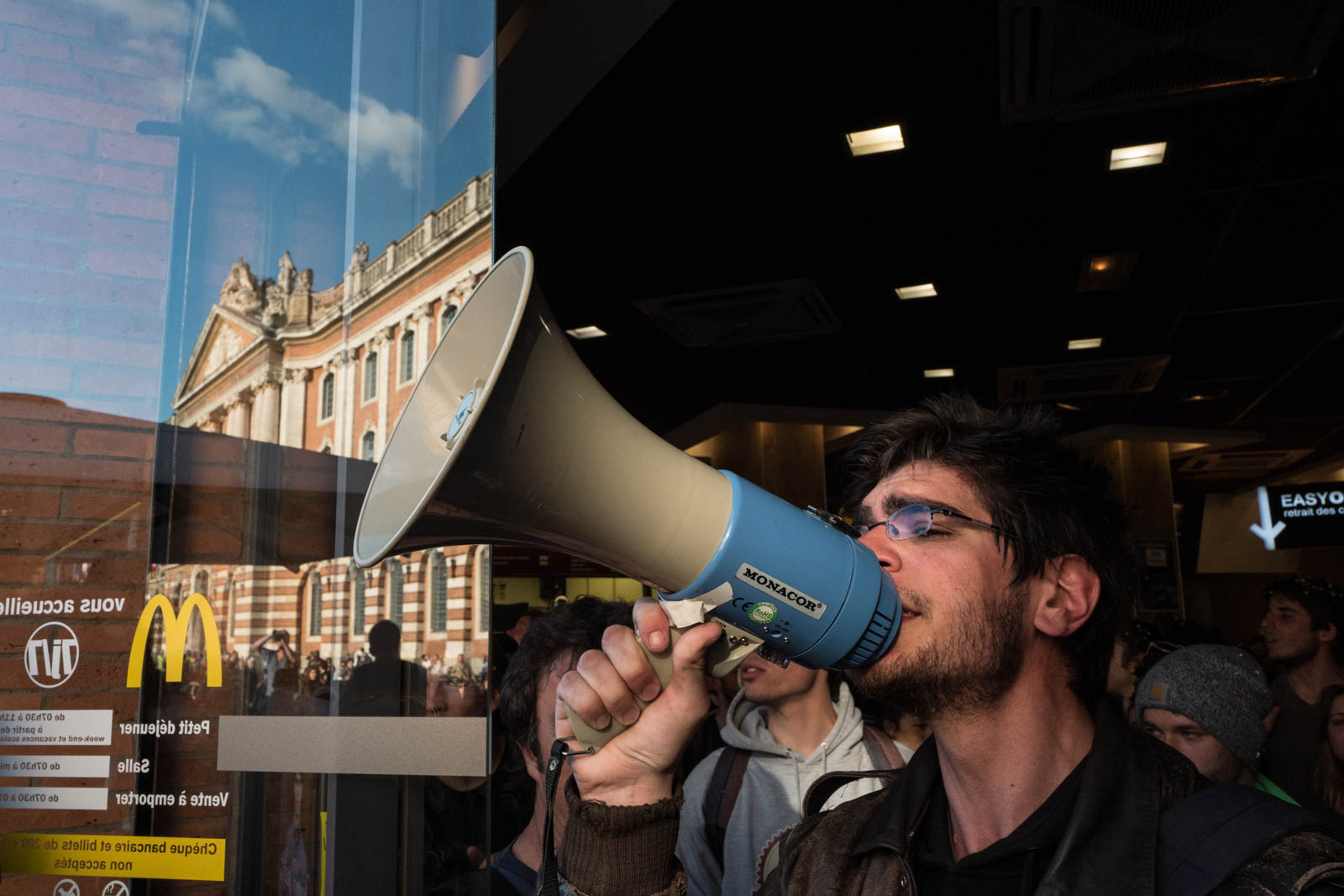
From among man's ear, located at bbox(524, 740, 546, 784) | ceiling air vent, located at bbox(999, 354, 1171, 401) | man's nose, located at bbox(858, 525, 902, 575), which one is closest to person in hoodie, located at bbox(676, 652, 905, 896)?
man's ear, located at bbox(524, 740, 546, 784)

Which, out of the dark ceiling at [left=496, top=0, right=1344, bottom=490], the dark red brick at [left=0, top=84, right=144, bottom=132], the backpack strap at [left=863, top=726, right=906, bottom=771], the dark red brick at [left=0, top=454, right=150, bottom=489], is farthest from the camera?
the dark ceiling at [left=496, top=0, right=1344, bottom=490]

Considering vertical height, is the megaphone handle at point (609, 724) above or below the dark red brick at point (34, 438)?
below

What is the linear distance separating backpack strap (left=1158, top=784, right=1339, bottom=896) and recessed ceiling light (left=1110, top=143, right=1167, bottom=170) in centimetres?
325

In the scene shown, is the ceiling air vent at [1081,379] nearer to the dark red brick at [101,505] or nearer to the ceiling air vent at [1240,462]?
the ceiling air vent at [1240,462]

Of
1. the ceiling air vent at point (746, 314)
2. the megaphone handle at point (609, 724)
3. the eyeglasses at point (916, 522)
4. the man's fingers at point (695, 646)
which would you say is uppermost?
the ceiling air vent at point (746, 314)

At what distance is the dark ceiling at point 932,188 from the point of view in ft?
9.93

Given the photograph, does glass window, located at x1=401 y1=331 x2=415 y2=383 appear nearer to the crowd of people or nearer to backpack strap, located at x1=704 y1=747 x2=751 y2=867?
the crowd of people

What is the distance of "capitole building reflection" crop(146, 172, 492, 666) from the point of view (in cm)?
200

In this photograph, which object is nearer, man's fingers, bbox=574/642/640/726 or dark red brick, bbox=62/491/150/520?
man's fingers, bbox=574/642/640/726

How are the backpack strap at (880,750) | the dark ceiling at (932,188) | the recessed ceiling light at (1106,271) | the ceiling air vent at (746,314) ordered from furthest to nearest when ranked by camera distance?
the ceiling air vent at (746,314) < the recessed ceiling light at (1106,271) < the dark ceiling at (932,188) < the backpack strap at (880,750)

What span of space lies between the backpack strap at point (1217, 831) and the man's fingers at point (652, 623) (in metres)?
0.61

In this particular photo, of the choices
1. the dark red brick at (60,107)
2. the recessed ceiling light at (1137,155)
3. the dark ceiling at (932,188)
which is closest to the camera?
the dark red brick at (60,107)

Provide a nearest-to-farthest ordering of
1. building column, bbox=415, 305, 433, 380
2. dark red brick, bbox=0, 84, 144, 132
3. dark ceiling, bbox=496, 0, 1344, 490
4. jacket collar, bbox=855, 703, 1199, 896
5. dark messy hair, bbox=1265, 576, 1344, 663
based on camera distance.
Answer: jacket collar, bbox=855, 703, 1199, 896, building column, bbox=415, 305, 433, 380, dark red brick, bbox=0, 84, 144, 132, dark ceiling, bbox=496, 0, 1344, 490, dark messy hair, bbox=1265, 576, 1344, 663

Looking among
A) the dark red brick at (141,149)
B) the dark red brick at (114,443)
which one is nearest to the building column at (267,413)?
the dark red brick at (114,443)
